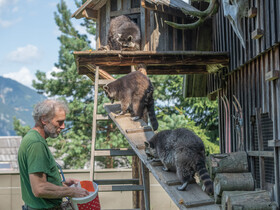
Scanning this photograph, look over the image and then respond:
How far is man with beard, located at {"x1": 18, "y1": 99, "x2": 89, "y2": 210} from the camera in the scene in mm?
3707

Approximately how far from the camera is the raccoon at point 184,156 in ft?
15.7

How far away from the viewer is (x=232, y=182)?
675cm

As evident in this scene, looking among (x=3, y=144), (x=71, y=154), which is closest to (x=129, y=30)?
(x=71, y=154)

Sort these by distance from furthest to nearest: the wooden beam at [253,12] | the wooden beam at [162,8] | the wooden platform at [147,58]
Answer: the wooden beam at [162,8] < the wooden platform at [147,58] < the wooden beam at [253,12]

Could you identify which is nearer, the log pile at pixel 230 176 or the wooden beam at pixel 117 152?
the log pile at pixel 230 176

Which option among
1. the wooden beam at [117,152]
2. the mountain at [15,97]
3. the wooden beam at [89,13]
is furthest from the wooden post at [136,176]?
the mountain at [15,97]

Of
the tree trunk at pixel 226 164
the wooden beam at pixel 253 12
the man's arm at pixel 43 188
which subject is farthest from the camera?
the wooden beam at pixel 253 12

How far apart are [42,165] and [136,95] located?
457 centimetres

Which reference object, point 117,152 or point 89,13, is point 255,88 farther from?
point 89,13

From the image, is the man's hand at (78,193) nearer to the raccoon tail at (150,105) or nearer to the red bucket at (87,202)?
the red bucket at (87,202)

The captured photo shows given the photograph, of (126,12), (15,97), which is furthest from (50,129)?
(15,97)

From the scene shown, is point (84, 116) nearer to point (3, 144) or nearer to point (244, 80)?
point (3, 144)

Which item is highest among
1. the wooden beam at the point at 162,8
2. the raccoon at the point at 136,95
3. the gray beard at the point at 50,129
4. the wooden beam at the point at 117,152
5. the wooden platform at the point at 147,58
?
the wooden beam at the point at 162,8

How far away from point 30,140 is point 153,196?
8250 mm
